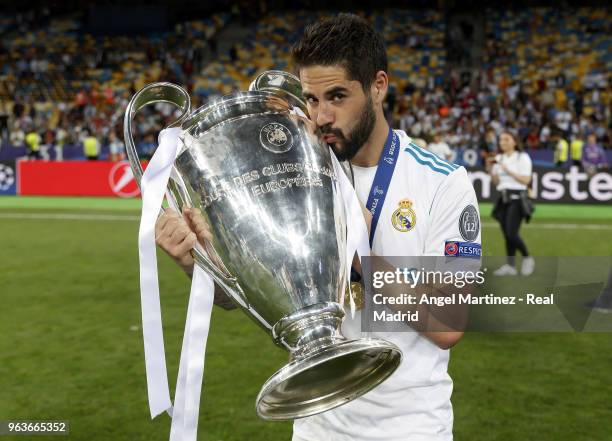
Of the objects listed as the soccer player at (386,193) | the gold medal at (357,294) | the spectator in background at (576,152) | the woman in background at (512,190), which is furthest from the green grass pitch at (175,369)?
the spectator in background at (576,152)

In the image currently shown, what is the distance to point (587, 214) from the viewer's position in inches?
494

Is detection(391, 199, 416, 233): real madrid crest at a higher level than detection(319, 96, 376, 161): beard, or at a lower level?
lower

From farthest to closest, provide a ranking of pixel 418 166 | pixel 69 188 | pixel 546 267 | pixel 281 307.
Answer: pixel 69 188 → pixel 546 267 → pixel 418 166 → pixel 281 307

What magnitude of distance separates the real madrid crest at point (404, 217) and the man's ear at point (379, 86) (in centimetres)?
26

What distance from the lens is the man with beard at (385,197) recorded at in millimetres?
1594

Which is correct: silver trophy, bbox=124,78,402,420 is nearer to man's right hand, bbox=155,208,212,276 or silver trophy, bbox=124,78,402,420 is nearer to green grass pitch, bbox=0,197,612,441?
man's right hand, bbox=155,208,212,276

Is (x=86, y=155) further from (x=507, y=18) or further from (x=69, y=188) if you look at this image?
(x=507, y=18)

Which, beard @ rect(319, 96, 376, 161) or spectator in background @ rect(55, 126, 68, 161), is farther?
spectator in background @ rect(55, 126, 68, 161)

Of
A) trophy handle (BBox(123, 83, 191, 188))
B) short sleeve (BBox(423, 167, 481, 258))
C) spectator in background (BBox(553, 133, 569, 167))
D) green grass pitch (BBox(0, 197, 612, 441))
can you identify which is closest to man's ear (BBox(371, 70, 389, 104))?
short sleeve (BBox(423, 167, 481, 258))

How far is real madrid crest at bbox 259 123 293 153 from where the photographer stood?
142cm

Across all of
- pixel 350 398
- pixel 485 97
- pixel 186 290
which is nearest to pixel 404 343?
pixel 350 398

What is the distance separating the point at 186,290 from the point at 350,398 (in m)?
5.87

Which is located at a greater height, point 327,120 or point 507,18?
point 507,18

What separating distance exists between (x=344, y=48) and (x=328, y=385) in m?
0.72
